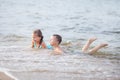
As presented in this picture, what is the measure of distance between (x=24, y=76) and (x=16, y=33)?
828 centimetres

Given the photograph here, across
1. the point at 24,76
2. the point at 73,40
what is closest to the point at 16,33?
the point at 73,40

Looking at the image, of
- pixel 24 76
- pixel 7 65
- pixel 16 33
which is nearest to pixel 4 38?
pixel 16 33

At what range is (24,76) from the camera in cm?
779

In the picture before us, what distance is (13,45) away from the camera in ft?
40.8

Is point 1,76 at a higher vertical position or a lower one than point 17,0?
higher

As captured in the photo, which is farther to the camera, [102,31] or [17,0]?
[17,0]

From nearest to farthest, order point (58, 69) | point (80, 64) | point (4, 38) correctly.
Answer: point (58, 69)
point (80, 64)
point (4, 38)

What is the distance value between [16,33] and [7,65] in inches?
283

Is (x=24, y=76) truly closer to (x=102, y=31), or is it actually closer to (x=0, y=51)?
(x=0, y=51)

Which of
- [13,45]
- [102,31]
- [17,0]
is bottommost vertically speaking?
[17,0]

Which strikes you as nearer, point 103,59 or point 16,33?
point 103,59

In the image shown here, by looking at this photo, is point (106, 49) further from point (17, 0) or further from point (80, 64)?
point (17, 0)

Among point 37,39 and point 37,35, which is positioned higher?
point 37,35

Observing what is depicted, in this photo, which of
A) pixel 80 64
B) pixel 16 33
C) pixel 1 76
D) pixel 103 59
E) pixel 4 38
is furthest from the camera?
pixel 16 33
